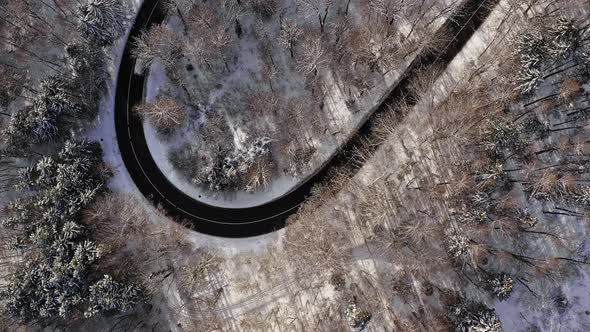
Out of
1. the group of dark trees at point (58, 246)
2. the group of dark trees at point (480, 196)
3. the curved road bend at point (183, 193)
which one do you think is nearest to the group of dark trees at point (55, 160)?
the group of dark trees at point (58, 246)

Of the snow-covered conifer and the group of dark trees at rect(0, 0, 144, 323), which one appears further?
the snow-covered conifer

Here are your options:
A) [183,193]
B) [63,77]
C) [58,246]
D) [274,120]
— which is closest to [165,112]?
[183,193]

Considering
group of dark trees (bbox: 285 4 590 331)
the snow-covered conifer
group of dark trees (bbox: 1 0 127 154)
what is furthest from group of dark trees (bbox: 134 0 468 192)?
group of dark trees (bbox: 285 4 590 331)

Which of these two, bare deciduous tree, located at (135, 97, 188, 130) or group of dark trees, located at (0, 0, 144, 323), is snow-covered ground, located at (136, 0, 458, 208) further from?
group of dark trees, located at (0, 0, 144, 323)

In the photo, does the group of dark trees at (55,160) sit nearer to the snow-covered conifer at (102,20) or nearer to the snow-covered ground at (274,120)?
the snow-covered conifer at (102,20)

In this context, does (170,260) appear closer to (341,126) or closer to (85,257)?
(85,257)
